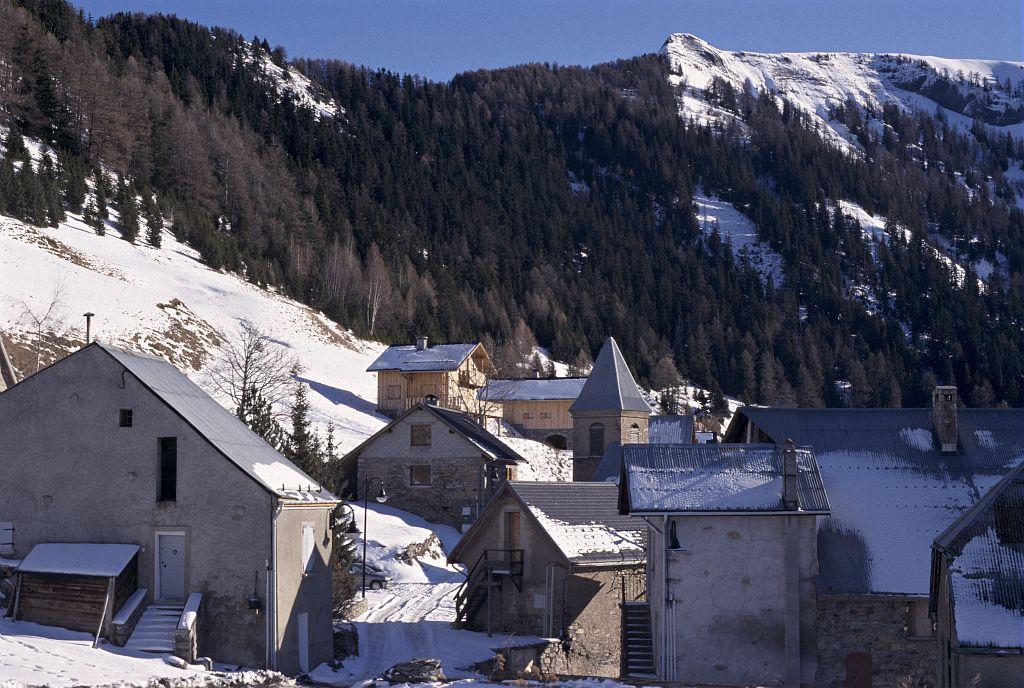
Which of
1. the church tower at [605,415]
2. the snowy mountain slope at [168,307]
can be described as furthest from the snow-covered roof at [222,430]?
the church tower at [605,415]

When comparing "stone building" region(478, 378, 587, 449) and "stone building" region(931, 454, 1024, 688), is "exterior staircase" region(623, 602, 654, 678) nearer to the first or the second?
"stone building" region(931, 454, 1024, 688)

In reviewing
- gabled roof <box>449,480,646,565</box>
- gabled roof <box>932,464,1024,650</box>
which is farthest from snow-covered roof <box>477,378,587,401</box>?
gabled roof <box>932,464,1024,650</box>

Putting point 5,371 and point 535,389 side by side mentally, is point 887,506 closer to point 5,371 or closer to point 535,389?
point 5,371

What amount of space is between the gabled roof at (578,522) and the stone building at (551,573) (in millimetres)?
40

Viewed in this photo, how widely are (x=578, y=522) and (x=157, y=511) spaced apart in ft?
47.0

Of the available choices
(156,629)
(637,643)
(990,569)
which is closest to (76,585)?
(156,629)

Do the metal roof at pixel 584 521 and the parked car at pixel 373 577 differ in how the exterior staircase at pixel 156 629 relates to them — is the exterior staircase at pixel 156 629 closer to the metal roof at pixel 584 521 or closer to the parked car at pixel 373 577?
the metal roof at pixel 584 521

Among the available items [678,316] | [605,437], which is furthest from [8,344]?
[678,316]

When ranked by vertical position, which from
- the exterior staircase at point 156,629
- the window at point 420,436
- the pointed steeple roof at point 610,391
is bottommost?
the exterior staircase at point 156,629

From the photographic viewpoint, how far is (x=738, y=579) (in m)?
28.6

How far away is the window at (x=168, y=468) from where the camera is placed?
28.0 meters

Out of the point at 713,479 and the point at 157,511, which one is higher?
the point at 713,479

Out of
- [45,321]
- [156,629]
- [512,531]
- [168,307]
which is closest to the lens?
[156,629]

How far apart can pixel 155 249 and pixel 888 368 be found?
123005mm
